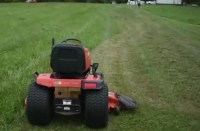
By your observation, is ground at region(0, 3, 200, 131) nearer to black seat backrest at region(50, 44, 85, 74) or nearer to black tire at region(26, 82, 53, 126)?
black tire at region(26, 82, 53, 126)

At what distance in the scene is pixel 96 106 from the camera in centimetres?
515

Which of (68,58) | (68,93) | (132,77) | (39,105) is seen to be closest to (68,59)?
(68,58)

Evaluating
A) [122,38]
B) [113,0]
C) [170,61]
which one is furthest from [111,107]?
[113,0]

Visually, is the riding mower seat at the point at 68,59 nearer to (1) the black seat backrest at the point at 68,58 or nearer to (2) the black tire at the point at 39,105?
(1) the black seat backrest at the point at 68,58

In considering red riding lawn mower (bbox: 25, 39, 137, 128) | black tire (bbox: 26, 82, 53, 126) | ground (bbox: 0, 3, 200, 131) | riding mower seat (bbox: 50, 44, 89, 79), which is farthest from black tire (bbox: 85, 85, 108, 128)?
black tire (bbox: 26, 82, 53, 126)

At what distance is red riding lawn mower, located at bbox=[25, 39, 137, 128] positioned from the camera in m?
5.16

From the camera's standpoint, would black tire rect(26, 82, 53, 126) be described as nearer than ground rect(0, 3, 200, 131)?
Yes

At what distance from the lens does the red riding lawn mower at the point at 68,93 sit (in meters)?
5.16

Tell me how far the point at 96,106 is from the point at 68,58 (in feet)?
2.51

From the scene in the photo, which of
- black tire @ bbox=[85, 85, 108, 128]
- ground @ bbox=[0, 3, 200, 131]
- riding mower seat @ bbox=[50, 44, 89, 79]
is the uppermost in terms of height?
riding mower seat @ bbox=[50, 44, 89, 79]

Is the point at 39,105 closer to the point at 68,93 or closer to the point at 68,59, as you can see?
the point at 68,93

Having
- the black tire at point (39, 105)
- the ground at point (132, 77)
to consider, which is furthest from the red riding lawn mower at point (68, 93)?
the ground at point (132, 77)

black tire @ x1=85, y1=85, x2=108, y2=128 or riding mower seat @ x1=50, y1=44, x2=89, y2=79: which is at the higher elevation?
riding mower seat @ x1=50, y1=44, x2=89, y2=79

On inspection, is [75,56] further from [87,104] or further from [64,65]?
[87,104]
